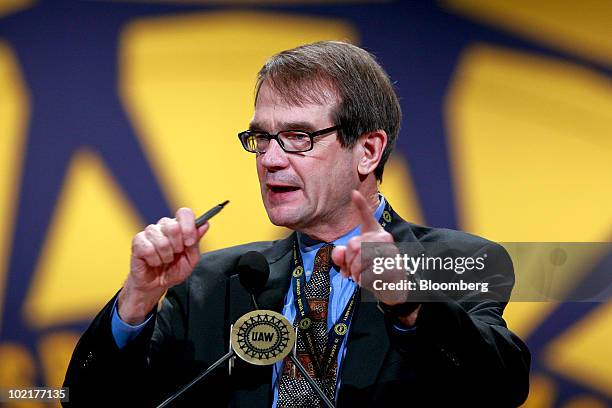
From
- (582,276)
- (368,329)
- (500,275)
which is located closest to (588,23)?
(582,276)

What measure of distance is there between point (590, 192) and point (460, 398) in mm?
1432

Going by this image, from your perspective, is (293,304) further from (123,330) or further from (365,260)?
(365,260)

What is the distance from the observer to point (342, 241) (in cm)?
217

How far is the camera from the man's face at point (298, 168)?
2.04 meters

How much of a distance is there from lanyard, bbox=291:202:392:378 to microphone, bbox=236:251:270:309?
13 centimetres

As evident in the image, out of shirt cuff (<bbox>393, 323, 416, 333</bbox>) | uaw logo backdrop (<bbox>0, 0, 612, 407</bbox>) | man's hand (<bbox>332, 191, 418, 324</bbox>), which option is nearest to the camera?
man's hand (<bbox>332, 191, 418, 324</bbox>)

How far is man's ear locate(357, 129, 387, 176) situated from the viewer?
2.19 m

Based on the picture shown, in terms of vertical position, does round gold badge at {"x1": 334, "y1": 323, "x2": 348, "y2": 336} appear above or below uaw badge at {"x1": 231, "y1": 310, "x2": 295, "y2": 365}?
below

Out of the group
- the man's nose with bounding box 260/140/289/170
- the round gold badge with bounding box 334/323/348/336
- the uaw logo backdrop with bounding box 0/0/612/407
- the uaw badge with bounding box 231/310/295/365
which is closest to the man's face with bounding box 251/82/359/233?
the man's nose with bounding box 260/140/289/170

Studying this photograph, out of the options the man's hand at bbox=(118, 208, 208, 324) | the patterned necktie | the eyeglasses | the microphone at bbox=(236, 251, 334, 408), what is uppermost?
the eyeglasses

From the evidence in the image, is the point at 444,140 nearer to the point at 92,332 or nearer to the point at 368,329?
the point at 368,329

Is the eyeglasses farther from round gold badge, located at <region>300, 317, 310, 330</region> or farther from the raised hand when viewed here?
the raised hand

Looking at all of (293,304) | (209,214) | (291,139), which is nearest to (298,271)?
(293,304)

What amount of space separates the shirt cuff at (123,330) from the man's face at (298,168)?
0.40 meters
